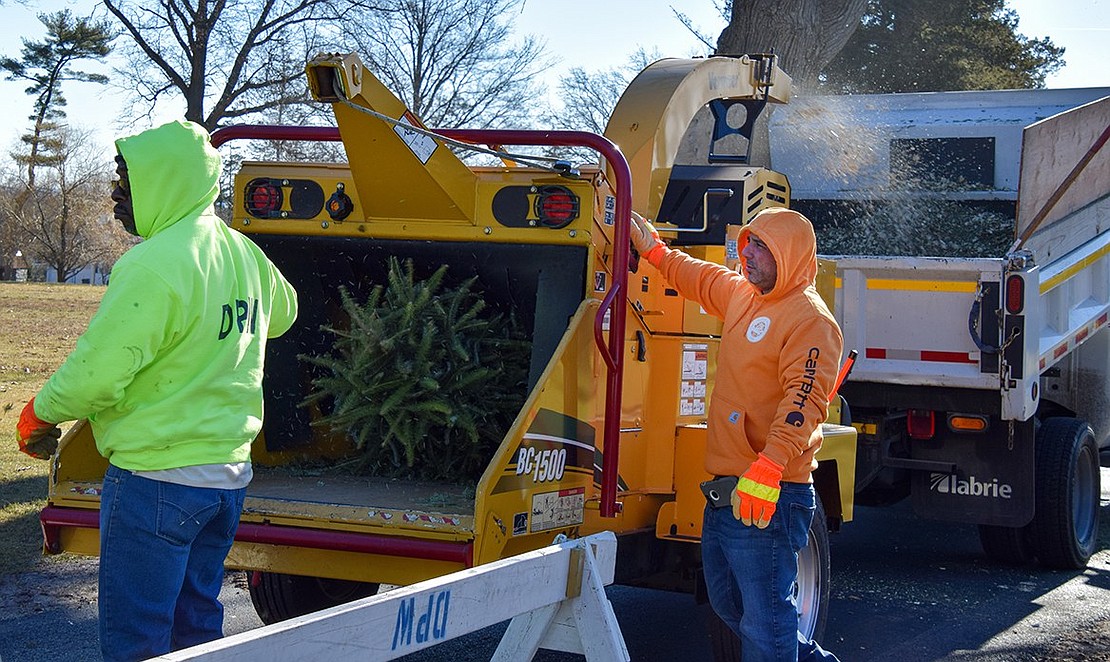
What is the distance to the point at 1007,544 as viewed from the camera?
749 cm

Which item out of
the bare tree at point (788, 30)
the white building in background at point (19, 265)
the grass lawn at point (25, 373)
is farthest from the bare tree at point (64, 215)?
the bare tree at point (788, 30)

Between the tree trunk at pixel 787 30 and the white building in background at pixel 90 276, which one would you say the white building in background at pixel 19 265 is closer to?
the white building in background at pixel 90 276

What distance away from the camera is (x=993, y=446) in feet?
22.9

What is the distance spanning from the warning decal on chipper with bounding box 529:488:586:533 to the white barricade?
0.44 metres

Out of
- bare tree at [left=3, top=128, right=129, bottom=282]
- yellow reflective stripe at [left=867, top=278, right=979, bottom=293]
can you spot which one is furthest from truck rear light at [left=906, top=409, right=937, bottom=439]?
bare tree at [left=3, top=128, right=129, bottom=282]

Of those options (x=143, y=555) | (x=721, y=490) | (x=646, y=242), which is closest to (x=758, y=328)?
(x=721, y=490)

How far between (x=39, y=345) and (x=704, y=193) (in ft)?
40.6

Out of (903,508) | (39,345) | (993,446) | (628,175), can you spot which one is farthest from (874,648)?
(39,345)

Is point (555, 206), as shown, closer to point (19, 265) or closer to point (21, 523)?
point (21, 523)

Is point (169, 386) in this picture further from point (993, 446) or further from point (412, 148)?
point (993, 446)

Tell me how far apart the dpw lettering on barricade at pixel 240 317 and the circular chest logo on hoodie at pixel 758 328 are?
1633 mm

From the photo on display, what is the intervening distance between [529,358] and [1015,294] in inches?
120

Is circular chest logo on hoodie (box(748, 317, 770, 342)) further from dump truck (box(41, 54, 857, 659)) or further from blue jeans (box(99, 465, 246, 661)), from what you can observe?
blue jeans (box(99, 465, 246, 661))

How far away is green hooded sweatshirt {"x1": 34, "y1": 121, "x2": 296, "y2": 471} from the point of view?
9.73ft
